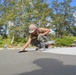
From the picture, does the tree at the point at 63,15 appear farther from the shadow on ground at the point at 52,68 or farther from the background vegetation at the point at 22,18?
the shadow on ground at the point at 52,68

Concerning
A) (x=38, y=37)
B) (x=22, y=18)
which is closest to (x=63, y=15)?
(x=22, y=18)

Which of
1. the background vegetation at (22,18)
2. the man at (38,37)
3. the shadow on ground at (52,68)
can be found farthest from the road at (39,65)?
the background vegetation at (22,18)

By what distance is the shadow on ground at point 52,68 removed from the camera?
6.84ft

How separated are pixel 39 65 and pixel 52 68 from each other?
7.1 inches

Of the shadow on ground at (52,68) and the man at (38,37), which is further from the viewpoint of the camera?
the man at (38,37)

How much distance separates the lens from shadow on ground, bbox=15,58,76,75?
2.09m

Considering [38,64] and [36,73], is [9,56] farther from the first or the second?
[36,73]

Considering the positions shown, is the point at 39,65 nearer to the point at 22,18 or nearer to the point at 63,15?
the point at 22,18

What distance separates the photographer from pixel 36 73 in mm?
2092

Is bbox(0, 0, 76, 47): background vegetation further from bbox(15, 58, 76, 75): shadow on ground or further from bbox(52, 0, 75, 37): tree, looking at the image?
bbox(15, 58, 76, 75): shadow on ground

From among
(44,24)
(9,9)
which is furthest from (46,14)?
(9,9)

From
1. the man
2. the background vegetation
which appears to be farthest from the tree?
the man

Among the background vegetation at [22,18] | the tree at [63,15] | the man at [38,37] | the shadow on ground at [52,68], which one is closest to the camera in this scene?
the shadow on ground at [52,68]

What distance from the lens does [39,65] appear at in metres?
2.36
